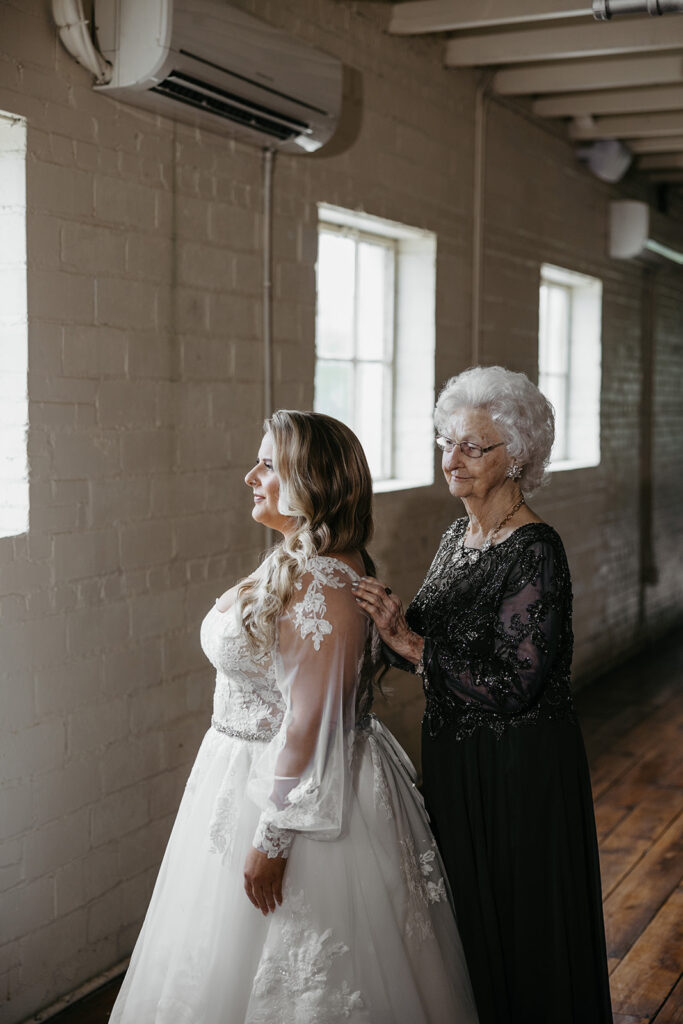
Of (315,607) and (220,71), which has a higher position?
(220,71)

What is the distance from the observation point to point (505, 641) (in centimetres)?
239

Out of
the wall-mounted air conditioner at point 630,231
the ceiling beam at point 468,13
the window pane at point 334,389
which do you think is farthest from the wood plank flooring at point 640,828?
the ceiling beam at point 468,13

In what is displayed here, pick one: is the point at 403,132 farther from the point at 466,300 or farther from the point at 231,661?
the point at 231,661

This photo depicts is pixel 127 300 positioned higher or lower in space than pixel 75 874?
higher

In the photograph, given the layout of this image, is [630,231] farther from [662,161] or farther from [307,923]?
[307,923]

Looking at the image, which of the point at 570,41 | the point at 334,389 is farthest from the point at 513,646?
the point at 570,41

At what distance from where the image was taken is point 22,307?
2.80 meters

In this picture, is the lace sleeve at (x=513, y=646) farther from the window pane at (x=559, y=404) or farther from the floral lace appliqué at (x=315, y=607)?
the window pane at (x=559, y=404)

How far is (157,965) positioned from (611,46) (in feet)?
12.3

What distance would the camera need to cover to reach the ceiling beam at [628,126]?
5789 millimetres

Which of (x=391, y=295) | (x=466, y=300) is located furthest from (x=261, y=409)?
(x=466, y=300)

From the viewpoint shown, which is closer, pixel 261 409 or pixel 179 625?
pixel 179 625

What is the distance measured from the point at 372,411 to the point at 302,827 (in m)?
2.87

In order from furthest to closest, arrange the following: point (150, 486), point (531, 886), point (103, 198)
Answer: point (150, 486) → point (103, 198) → point (531, 886)
